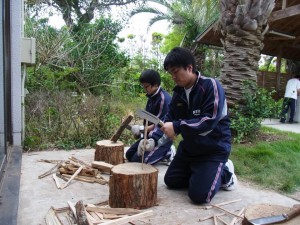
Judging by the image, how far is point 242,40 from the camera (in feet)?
20.9

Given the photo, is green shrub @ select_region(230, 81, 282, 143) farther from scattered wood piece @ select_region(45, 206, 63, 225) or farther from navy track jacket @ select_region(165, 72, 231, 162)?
scattered wood piece @ select_region(45, 206, 63, 225)

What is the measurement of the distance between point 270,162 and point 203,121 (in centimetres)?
234

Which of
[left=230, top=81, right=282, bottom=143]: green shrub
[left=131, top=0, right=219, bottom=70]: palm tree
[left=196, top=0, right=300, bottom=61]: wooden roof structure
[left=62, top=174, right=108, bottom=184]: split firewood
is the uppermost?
[left=131, top=0, right=219, bottom=70]: palm tree

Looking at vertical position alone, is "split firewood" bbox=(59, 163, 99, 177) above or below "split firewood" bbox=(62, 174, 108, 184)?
A: above

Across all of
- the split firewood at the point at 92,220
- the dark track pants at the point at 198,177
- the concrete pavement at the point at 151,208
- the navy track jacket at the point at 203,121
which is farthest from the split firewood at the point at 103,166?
the split firewood at the point at 92,220

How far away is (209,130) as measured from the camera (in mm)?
3145

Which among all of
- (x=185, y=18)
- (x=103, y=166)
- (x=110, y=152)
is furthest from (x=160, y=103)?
(x=185, y=18)

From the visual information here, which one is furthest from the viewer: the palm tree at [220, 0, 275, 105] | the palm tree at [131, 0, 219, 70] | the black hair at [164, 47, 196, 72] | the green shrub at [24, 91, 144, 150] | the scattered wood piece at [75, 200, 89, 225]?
the palm tree at [131, 0, 219, 70]

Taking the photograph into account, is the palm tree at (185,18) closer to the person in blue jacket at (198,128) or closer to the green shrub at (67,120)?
the green shrub at (67,120)

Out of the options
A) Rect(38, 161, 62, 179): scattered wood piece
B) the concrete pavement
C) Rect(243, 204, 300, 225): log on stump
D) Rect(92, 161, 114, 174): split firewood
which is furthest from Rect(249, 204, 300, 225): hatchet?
Rect(38, 161, 62, 179): scattered wood piece

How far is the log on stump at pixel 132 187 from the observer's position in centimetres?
294

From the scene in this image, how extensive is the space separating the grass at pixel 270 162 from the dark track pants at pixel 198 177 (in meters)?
0.80

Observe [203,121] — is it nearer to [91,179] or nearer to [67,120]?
[91,179]

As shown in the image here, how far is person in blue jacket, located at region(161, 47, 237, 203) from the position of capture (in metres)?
3.12
